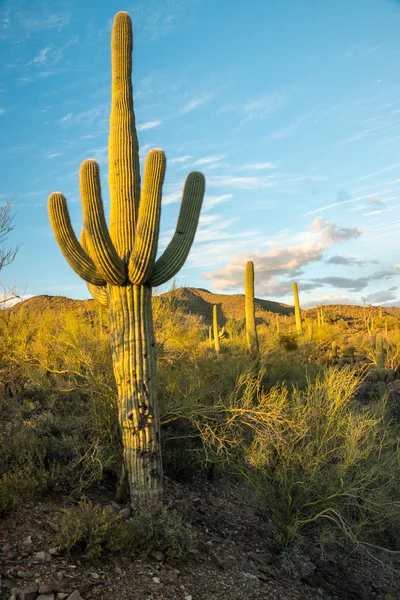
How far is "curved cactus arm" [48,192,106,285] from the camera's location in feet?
25.3

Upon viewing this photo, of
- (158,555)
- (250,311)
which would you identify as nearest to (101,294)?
(158,555)

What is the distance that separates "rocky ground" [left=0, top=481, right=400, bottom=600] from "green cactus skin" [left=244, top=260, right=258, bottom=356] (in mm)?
7073

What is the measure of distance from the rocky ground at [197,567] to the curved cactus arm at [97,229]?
11.2 feet

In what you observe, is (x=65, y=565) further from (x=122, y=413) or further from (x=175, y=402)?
(x=175, y=402)

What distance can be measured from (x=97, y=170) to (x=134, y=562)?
18.1 feet

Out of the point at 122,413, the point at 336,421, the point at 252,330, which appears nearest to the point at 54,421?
the point at 122,413

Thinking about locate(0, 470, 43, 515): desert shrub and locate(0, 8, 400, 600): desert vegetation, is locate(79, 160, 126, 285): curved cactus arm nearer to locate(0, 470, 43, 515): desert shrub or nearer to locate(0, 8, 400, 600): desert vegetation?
locate(0, 8, 400, 600): desert vegetation

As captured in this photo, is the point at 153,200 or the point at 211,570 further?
the point at 153,200

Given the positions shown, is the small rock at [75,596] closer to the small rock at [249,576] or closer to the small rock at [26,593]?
the small rock at [26,593]

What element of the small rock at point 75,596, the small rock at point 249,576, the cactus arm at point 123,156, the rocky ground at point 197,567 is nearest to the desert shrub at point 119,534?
the rocky ground at point 197,567

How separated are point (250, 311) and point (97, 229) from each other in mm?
10250

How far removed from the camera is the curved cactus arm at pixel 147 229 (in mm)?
7648

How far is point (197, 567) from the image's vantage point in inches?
265

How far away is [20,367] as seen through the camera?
40.2 feet
